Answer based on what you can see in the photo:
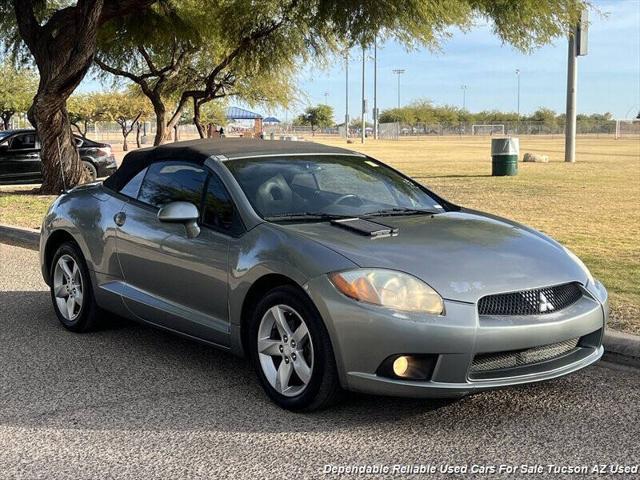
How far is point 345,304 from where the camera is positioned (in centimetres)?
382

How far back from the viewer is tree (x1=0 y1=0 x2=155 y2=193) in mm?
14727

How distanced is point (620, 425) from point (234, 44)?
19794mm

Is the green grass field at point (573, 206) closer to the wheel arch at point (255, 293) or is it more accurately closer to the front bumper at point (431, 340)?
the front bumper at point (431, 340)

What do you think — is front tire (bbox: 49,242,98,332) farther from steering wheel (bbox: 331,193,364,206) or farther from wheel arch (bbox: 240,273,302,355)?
steering wheel (bbox: 331,193,364,206)

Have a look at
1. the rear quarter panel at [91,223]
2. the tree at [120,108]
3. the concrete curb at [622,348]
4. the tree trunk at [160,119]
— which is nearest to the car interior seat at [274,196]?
the rear quarter panel at [91,223]

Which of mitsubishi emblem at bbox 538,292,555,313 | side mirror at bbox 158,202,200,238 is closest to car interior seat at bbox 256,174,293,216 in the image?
side mirror at bbox 158,202,200,238

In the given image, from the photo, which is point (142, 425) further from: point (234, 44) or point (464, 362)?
point (234, 44)

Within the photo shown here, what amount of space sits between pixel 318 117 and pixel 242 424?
425 feet

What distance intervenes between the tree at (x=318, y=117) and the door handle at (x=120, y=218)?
415 feet

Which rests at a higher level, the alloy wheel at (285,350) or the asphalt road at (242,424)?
the alloy wheel at (285,350)

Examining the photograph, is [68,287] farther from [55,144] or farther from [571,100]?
[571,100]

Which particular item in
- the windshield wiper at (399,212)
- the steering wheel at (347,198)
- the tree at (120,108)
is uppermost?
the tree at (120,108)

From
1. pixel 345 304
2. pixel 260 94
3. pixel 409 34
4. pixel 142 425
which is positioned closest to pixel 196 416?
pixel 142 425

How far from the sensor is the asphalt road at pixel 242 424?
142 inches
